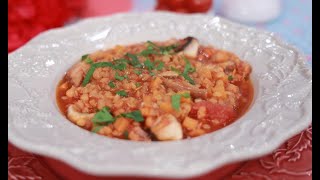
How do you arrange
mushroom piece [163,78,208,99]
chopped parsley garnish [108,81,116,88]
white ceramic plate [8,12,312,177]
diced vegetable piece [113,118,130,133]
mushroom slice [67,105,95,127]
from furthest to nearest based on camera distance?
chopped parsley garnish [108,81,116,88] → mushroom piece [163,78,208,99] → mushroom slice [67,105,95,127] → diced vegetable piece [113,118,130,133] → white ceramic plate [8,12,312,177]

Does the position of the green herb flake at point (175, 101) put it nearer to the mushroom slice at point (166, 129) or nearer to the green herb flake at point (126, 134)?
the mushroom slice at point (166, 129)

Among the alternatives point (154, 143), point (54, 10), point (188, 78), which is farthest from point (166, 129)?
point (54, 10)

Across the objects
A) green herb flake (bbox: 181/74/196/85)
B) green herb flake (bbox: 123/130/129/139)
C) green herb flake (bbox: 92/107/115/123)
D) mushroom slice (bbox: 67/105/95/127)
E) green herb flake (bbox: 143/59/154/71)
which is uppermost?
green herb flake (bbox: 181/74/196/85)

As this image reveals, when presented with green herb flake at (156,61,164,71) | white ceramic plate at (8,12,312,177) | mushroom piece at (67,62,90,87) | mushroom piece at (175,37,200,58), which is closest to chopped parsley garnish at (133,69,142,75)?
green herb flake at (156,61,164,71)

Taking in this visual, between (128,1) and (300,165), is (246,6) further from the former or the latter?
(300,165)

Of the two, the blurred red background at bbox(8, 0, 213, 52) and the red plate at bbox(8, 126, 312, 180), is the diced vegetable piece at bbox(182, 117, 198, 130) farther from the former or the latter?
the blurred red background at bbox(8, 0, 213, 52)

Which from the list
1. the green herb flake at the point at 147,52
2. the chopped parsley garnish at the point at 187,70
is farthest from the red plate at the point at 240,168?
the green herb flake at the point at 147,52
